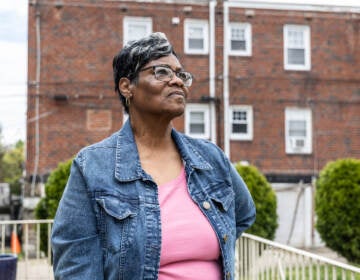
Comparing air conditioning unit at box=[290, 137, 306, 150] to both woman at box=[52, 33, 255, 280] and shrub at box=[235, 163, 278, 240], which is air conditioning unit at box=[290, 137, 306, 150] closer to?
shrub at box=[235, 163, 278, 240]

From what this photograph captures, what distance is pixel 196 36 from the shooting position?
61.2ft

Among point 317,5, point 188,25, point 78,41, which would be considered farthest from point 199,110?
point 317,5

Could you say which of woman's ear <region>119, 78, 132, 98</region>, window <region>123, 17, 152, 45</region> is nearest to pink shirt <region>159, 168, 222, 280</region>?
woman's ear <region>119, 78, 132, 98</region>

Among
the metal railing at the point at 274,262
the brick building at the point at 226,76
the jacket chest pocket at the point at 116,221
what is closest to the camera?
the jacket chest pocket at the point at 116,221

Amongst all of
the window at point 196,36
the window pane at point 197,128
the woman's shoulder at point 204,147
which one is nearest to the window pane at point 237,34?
the window at point 196,36

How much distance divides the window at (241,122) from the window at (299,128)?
136cm

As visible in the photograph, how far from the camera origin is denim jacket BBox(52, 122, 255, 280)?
1728 mm

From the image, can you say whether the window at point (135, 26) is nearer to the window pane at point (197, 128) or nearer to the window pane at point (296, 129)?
the window pane at point (197, 128)

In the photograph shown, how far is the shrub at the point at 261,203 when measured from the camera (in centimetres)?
1119

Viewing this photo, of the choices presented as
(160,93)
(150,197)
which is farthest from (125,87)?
(150,197)

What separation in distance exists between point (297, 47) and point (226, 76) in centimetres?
301

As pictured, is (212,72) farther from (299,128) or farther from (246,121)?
(299,128)

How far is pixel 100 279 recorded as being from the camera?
1.74 m

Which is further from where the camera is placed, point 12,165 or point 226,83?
point 12,165
